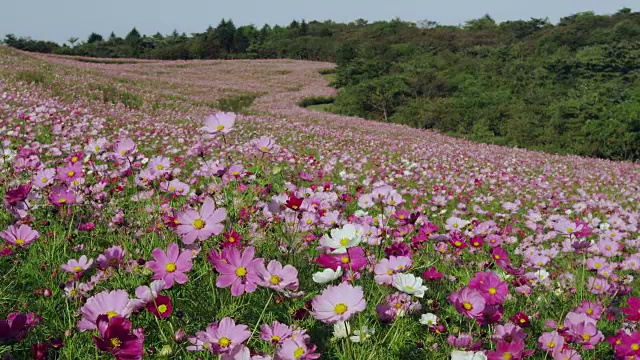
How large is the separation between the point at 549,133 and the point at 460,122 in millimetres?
3908

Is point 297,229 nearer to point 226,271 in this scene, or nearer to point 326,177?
point 226,271

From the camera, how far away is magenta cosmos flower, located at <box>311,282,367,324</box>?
45.0 inches

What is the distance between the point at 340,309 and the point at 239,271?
0.33m

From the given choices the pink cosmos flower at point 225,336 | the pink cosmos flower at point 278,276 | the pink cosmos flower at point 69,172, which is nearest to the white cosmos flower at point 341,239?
the pink cosmos flower at point 278,276

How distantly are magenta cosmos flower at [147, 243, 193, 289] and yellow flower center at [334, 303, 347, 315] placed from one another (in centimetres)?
46

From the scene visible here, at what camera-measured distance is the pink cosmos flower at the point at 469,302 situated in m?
1.34

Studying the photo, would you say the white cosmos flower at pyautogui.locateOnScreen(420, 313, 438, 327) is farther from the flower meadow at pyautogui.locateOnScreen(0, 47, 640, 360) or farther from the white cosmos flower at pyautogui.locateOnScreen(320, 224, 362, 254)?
the white cosmos flower at pyautogui.locateOnScreen(320, 224, 362, 254)

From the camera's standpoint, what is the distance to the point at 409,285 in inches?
57.1

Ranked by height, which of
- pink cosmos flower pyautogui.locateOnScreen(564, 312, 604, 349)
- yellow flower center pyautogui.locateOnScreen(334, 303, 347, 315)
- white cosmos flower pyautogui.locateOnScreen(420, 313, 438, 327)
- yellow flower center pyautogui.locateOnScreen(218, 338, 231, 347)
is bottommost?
white cosmos flower pyautogui.locateOnScreen(420, 313, 438, 327)

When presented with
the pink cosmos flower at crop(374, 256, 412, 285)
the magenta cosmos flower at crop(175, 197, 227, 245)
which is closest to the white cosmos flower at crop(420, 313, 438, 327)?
the pink cosmos flower at crop(374, 256, 412, 285)

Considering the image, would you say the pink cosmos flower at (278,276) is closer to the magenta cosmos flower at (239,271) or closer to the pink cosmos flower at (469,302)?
the magenta cosmos flower at (239,271)

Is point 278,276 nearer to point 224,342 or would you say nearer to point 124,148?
point 224,342

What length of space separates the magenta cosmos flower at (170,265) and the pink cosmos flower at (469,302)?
0.81 metres

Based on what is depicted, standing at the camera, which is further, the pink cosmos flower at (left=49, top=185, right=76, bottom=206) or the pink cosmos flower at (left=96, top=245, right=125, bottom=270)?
the pink cosmos flower at (left=49, top=185, right=76, bottom=206)
